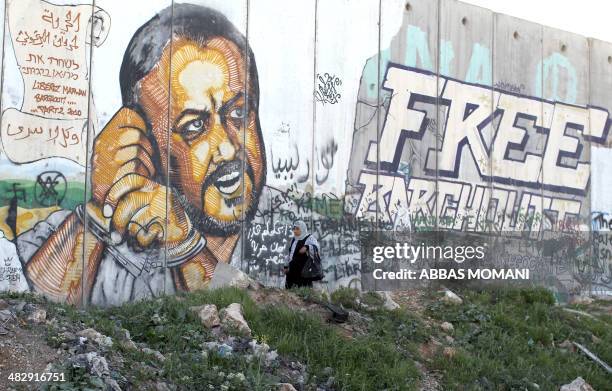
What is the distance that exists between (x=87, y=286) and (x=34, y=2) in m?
3.47

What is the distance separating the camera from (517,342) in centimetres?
890

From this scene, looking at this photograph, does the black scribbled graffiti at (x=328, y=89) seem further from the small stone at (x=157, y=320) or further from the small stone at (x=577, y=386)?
the small stone at (x=577, y=386)

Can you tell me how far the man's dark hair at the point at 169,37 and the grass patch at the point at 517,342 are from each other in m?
4.38

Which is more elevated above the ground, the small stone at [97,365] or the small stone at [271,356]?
the small stone at [97,365]

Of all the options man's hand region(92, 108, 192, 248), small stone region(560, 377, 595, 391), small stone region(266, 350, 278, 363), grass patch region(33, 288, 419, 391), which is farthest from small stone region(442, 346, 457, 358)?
man's hand region(92, 108, 192, 248)

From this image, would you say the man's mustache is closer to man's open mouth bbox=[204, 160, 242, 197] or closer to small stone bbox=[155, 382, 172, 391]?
man's open mouth bbox=[204, 160, 242, 197]

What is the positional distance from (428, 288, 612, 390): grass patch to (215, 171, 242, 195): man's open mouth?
3247 millimetres

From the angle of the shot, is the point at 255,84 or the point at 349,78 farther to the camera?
the point at 349,78

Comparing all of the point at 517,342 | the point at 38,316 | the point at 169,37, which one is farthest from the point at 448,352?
the point at 169,37

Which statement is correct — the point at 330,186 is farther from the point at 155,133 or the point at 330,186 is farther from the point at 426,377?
the point at 426,377

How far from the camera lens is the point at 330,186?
11.8 m

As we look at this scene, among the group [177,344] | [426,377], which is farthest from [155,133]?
[426,377]

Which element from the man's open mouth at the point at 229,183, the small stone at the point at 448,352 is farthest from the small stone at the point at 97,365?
the man's open mouth at the point at 229,183

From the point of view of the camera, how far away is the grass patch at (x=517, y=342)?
7.88m
